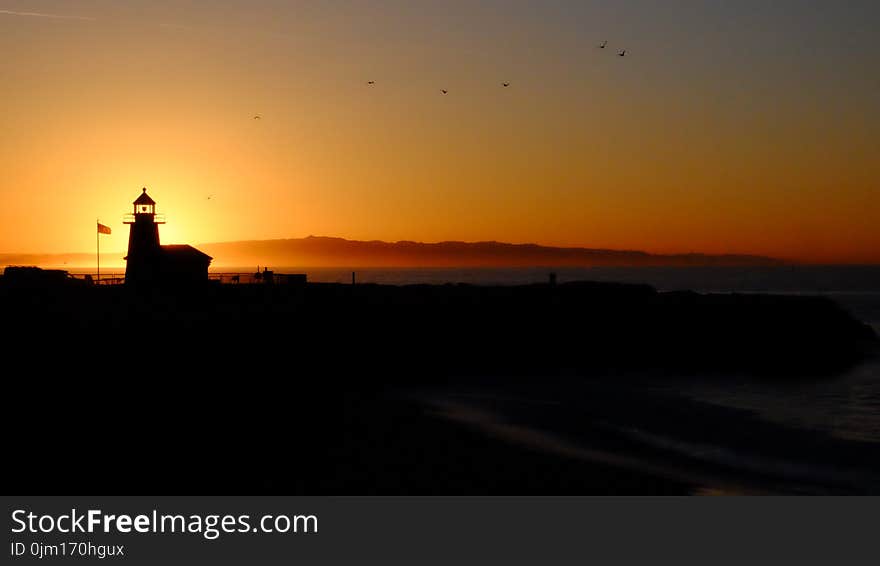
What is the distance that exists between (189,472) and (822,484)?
12.9 metres

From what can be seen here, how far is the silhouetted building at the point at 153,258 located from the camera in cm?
4856

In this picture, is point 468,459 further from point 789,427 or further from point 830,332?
point 830,332

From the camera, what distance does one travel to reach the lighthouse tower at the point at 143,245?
160 ft

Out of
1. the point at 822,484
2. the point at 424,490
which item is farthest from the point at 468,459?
the point at 822,484

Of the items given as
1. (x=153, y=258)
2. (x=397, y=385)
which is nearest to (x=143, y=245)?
(x=153, y=258)

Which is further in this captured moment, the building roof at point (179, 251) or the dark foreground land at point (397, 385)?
the building roof at point (179, 251)

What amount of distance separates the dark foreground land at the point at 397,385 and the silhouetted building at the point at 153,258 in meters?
2.14

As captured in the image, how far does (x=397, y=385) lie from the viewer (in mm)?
33125

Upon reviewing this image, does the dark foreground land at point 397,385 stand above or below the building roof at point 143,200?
below

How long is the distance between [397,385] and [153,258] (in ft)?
69.3

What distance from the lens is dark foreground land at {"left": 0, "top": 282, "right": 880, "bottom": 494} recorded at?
19.5m

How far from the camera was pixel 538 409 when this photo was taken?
2858cm

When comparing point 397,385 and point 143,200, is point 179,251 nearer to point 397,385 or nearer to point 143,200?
point 143,200
